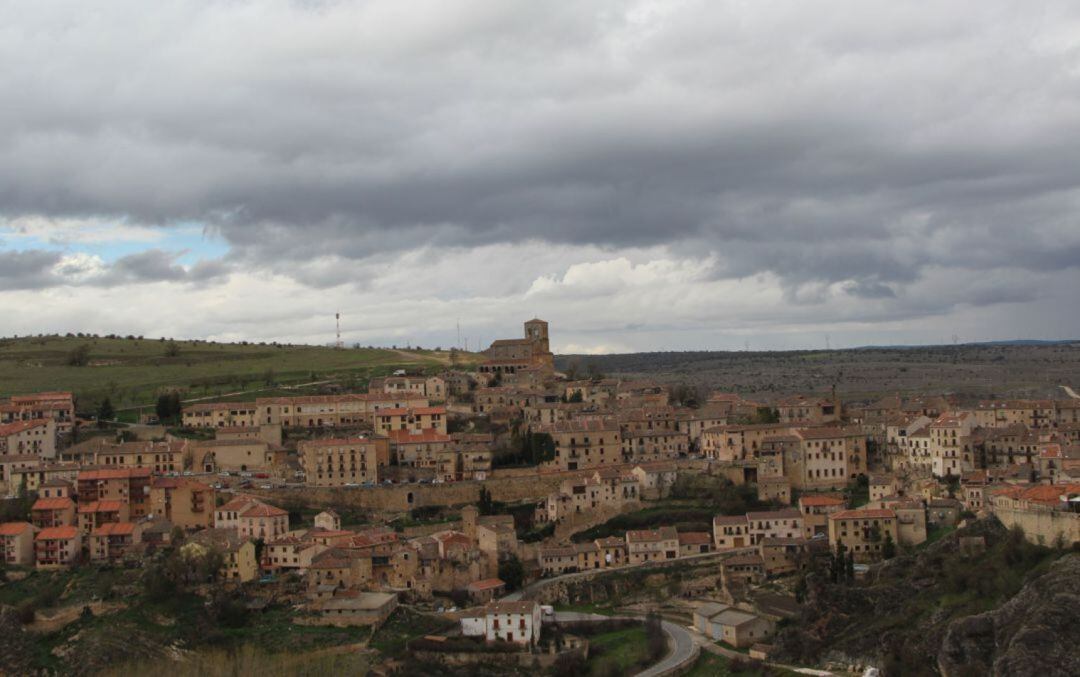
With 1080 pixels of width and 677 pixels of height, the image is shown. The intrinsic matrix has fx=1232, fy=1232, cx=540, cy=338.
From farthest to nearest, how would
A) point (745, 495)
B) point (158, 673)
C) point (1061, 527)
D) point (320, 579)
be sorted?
point (745, 495)
point (320, 579)
point (1061, 527)
point (158, 673)

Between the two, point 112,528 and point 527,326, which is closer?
point 112,528

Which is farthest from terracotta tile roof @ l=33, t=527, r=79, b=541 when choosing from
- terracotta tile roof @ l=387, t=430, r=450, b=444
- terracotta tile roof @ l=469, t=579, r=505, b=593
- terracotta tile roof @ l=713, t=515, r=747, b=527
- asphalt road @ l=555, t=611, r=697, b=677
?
terracotta tile roof @ l=713, t=515, r=747, b=527

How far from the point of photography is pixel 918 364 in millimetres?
171500

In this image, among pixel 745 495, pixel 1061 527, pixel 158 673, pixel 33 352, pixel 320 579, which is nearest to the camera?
pixel 158 673

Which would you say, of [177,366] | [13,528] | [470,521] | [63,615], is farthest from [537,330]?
[63,615]

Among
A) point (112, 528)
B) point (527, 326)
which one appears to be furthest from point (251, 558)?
point (527, 326)

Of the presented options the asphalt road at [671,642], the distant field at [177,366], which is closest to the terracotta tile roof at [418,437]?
the asphalt road at [671,642]

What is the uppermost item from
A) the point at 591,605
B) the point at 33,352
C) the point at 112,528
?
the point at 33,352

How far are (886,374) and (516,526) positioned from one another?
93.1 m

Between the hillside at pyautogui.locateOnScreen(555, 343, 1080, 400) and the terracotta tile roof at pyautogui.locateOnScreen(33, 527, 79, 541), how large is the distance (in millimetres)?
51655

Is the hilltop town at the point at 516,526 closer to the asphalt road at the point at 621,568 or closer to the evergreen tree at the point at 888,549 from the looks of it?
the evergreen tree at the point at 888,549

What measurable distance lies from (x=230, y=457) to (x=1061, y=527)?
4768 centimetres

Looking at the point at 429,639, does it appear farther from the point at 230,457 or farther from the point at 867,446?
the point at 867,446

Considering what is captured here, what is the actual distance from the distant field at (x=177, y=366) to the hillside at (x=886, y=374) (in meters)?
20.9
